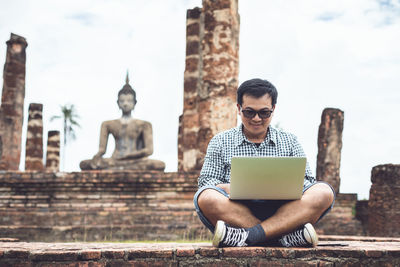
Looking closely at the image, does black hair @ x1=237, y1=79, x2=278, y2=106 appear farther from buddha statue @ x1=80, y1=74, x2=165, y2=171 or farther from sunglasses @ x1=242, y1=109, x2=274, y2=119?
buddha statue @ x1=80, y1=74, x2=165, y2=171

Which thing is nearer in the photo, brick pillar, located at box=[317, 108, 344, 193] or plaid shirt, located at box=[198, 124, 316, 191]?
plaid shirt, located at box=[198, 124, 316, 191]

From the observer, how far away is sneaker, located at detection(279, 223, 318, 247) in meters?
2.89

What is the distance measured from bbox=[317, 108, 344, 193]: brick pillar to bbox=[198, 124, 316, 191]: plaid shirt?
9664 mm

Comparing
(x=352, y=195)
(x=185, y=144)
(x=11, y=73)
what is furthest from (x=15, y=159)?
(x=352, y=195)

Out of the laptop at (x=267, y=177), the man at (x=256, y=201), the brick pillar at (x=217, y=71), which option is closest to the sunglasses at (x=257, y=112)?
the man at (x=256, y=201)

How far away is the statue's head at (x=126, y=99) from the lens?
11719mm

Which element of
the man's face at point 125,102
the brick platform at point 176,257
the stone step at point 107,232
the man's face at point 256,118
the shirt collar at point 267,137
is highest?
the man's face at point 125,102

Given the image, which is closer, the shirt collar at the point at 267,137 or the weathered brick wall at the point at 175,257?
the weathered brick wall at the point at 175,257

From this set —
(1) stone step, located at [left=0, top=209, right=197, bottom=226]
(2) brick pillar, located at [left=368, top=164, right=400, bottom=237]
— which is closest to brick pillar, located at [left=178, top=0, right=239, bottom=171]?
(1) stone step, located at [left=0, top=209, right=197, bottom=226]

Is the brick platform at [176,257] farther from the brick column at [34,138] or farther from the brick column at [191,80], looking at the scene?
the brick column at [34,138]

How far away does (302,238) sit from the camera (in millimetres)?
2924

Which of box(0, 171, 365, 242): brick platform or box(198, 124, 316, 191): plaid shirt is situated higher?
box(198, 124, 316, 191): plaid shirt

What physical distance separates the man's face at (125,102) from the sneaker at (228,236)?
9.04 metres

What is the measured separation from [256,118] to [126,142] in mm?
8538
